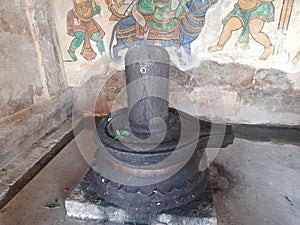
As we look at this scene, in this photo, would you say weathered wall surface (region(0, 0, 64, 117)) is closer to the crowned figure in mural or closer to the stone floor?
the crowned figure in mural

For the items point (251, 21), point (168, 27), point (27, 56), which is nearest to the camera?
point (27, 56)

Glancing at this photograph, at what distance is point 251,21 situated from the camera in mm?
2359

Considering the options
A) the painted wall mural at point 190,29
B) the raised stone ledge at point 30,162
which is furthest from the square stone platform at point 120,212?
the painted wall mural at point 190,29

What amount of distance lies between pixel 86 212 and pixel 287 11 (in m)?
2.40

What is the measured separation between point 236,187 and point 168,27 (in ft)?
5.35

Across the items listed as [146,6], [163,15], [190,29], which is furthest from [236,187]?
[146,6]

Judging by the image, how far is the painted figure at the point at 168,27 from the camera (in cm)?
240

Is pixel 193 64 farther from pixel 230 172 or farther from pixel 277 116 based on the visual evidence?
pixel 230 172

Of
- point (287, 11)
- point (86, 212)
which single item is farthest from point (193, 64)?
point (86, 212)

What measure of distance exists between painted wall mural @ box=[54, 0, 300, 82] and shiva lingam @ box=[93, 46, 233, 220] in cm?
134

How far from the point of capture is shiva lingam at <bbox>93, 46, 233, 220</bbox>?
1.21 m

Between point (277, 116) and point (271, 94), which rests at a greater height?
point (271, 94)

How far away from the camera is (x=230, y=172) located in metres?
1.84

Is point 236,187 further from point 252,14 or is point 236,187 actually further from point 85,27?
point 85,27
